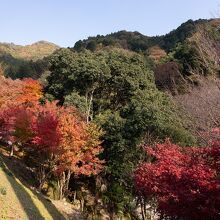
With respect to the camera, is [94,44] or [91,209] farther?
[94,44]

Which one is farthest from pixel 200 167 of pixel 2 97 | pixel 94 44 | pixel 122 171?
pixel 94 44

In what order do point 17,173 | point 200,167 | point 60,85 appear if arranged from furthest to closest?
point 60,85, point 17,173, point 200,167

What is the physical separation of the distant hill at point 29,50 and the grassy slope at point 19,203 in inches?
3892

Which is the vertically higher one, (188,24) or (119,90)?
(188,24)

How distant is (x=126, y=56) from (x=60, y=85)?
312 inches

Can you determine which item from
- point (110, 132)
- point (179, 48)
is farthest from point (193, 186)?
point (179, 48)

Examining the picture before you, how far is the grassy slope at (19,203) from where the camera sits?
1817 cm

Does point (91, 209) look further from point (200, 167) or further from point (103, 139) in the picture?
point (200, 167)

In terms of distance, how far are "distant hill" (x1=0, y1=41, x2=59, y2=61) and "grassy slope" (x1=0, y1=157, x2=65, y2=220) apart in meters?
98.9

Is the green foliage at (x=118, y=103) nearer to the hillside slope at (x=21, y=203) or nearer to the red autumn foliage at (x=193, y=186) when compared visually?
the hillside slope at (x=21, y=203)

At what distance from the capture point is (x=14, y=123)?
97.0 feet

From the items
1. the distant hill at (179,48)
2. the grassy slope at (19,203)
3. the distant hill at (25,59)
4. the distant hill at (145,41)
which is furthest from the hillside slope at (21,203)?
the distant hill at (145,41)

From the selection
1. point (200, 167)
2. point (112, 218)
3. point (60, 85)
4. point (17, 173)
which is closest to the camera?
point (200, 167)

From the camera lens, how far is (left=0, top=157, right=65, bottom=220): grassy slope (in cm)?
1817
